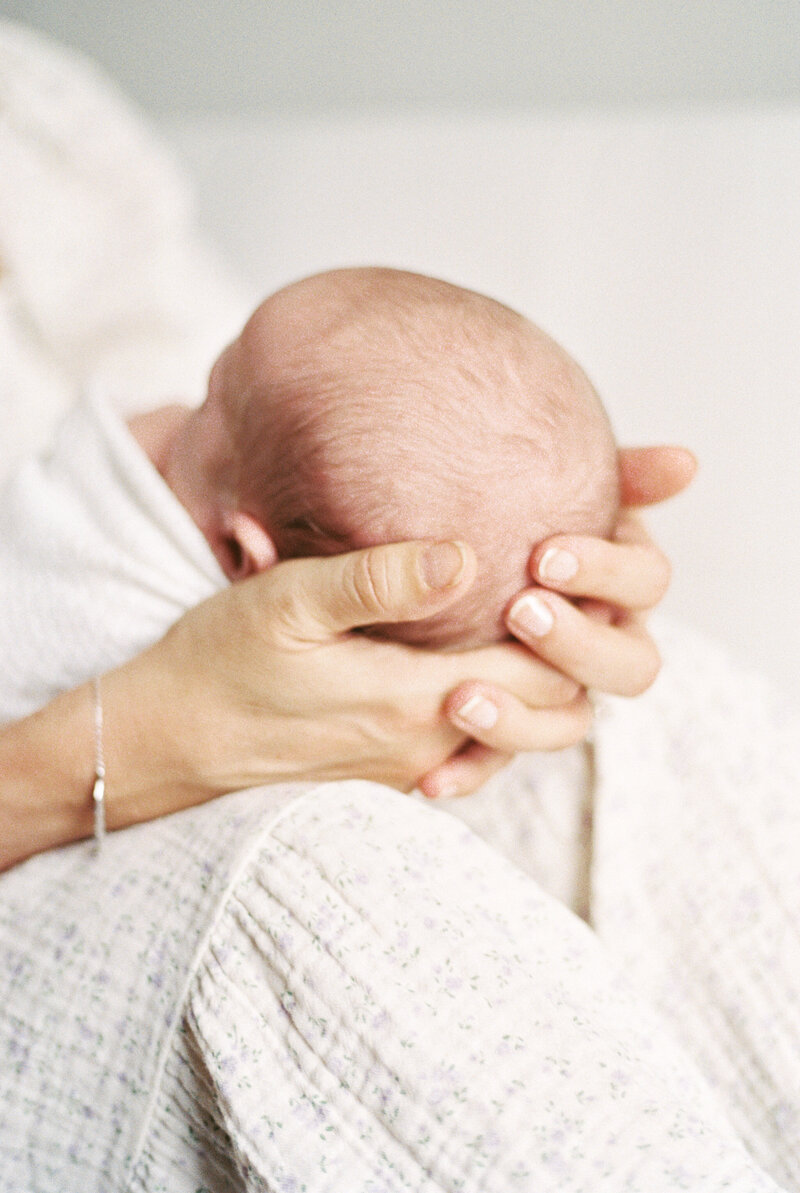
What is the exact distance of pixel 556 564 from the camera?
0.75m

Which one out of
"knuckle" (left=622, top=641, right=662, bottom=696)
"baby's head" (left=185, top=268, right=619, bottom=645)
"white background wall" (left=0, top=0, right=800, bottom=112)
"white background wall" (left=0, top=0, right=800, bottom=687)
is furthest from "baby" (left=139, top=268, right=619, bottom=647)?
"white background wall" (left=0, top=0, right=800, bottom=112)

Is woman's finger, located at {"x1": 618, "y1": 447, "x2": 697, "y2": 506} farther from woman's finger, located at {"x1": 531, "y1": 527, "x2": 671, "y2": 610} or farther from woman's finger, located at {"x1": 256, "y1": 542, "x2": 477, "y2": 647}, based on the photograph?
woman's finger, located at {"x1": 256, "y1": 542, "x2": 477, "y2": 647}

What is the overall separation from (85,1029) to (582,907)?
0.42 metres

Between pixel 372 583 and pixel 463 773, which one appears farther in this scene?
pixel 463 773

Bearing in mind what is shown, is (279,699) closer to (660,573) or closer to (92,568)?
(92,568)

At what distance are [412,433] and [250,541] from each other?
0.52 feet

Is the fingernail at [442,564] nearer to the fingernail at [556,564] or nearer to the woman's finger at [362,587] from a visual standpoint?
the woman's finger at [362,587]

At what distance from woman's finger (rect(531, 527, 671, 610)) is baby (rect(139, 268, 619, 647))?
2cm

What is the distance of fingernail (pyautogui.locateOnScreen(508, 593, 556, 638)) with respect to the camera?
2.51 ft

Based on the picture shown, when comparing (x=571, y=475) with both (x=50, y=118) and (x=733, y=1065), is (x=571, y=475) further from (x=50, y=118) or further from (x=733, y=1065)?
(x=50, y=118)

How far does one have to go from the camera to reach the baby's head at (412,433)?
29.0 inches

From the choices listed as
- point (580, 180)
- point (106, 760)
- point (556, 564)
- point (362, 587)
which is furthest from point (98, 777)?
point (580, 180)

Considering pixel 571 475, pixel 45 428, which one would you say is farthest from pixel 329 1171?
pixel 45 428

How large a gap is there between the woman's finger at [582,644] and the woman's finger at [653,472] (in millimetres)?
153
